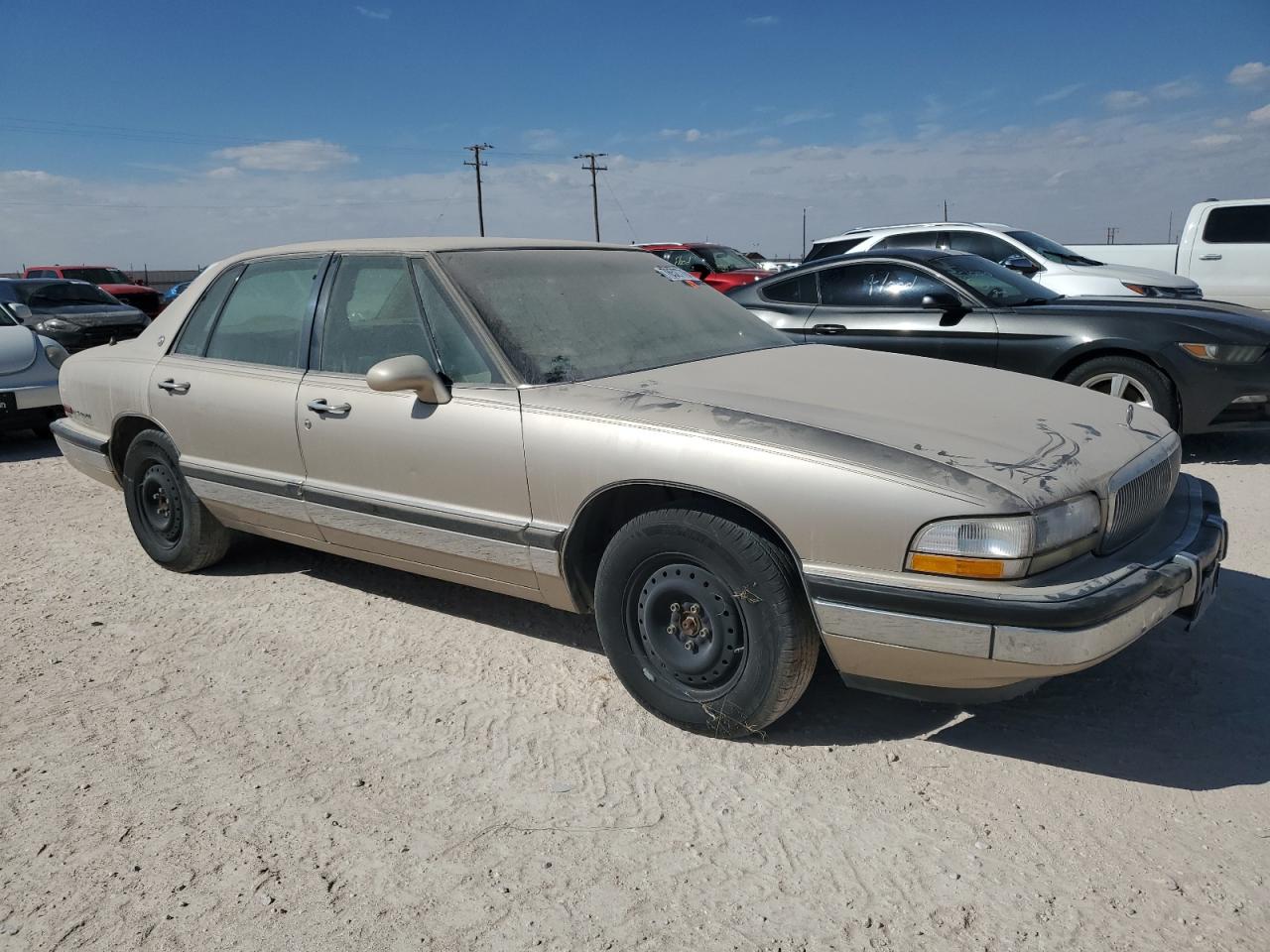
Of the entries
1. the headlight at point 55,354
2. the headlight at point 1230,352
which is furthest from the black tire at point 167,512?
the headlight at point 1230,352

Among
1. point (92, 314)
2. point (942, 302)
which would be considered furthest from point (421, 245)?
point (92, 314)

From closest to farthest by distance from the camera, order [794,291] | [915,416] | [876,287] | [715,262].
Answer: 1. [915,416]
2. [876,287]
3. [794,291]
4. [715,262]

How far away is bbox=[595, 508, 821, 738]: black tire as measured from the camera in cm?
269

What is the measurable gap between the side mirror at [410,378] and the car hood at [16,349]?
626 cm

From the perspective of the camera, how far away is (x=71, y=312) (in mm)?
13500

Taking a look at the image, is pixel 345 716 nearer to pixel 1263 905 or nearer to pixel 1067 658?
pixel 1067 658

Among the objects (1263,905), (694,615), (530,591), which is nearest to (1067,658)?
(1263,905)

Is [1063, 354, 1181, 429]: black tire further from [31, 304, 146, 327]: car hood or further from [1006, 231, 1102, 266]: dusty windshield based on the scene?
[31, 304, 146, 327]: car hood

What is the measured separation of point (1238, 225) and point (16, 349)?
1271 cm

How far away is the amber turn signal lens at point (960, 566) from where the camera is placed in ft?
7.97

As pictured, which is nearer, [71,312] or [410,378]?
[410,378]

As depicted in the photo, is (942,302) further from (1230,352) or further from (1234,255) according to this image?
(1234,255)

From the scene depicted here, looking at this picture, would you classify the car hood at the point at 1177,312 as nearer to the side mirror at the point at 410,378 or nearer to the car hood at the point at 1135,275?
the car hood at the point at 1135,275

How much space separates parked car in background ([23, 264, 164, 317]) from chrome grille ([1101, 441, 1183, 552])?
19866 mm
